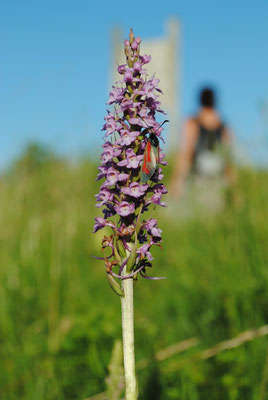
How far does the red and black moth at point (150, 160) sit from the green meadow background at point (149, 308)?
1.54m

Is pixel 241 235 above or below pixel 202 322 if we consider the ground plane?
above

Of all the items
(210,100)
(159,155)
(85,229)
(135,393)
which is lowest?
(135,393)

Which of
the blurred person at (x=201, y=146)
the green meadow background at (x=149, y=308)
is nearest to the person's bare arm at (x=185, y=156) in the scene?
the blurred person at (x=201, y=146)

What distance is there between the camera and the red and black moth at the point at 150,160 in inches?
49.9

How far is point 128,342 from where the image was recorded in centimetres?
130

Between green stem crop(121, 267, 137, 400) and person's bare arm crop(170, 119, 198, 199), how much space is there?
8.21 m

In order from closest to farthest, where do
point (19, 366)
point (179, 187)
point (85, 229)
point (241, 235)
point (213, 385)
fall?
point (213, 385), point (19, 366), point (241, 235), point (85, 229), point (179, 187)

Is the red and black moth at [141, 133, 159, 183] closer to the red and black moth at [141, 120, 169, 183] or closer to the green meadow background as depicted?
the red and black moth at [141, 120, 169, 183]

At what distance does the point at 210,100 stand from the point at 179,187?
2.06m

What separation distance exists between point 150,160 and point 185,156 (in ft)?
27.9

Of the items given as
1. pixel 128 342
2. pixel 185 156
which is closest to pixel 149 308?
pixel 128 342

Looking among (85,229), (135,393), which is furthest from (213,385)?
(85,229)

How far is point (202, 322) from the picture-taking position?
3.65 metres

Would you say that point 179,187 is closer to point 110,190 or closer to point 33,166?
point 33,166
